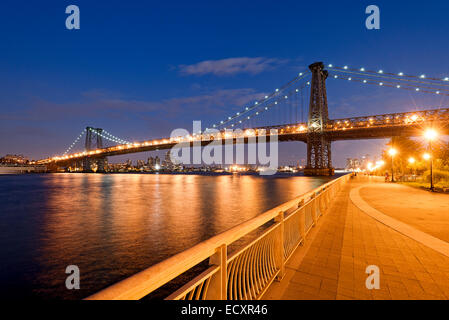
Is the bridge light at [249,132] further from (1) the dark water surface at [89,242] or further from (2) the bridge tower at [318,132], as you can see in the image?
(1) the dark water surface at [89,242]

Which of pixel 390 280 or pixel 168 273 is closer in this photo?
pixel 168 273

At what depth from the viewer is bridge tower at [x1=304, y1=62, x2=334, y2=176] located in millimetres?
59125

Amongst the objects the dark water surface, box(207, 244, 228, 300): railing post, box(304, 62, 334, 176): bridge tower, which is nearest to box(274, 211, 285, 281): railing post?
box(207, 244, 228, 300): railing post

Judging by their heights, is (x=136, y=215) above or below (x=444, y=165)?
below

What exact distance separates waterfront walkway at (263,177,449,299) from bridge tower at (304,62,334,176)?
2133 inches

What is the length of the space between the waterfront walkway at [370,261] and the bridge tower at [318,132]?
54172 mm

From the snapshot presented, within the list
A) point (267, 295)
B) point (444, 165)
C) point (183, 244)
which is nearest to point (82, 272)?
point (183, 244)

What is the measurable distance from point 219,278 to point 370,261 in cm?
368

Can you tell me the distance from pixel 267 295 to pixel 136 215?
1500cm

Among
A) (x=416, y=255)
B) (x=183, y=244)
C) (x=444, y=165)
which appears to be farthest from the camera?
(x=444, y=165)
